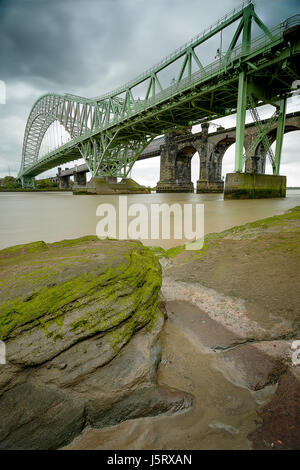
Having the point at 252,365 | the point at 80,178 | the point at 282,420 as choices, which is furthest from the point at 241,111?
the point at 80,178

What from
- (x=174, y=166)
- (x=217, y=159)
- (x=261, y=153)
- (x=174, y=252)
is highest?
(x=174, y=166)

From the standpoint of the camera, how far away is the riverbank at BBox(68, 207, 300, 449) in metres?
0.87

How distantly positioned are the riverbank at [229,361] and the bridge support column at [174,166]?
35634mm

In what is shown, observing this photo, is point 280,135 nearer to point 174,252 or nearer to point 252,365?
point 174,252

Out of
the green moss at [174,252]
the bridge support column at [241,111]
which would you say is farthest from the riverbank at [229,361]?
the bridge support column at [241,111]

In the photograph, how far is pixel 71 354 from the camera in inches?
42.3

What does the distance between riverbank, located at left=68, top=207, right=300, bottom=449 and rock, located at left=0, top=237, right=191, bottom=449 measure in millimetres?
81

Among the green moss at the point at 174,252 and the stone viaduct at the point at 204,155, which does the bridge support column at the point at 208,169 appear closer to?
the stone viaduct at the point at 204,155

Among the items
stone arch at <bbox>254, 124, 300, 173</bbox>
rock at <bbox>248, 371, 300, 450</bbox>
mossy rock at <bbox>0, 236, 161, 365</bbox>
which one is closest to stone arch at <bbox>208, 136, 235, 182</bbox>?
stone arch at <bbox>254, 124, 300, 173</bbox>

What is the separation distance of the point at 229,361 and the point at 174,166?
3942 centimetres

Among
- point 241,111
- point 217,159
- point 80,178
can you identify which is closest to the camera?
point 241,111

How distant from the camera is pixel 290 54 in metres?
10.2

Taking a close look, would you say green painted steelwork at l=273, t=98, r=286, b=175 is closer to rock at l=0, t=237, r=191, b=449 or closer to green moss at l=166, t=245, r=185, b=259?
green moss at l=166, t=245, r=185, b=259

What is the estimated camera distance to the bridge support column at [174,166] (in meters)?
37.5
